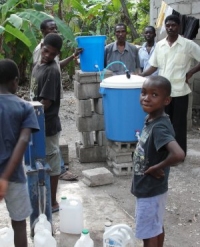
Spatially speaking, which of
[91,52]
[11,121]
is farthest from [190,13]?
[11,121]

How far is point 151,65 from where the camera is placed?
16.9ft

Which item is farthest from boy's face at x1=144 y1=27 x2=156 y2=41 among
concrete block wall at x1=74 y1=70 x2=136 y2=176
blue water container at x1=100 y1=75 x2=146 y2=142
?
blue water container at x1=100 y1=75 x2=146 y2=142

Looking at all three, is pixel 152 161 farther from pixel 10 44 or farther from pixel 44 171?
pixel 10 44

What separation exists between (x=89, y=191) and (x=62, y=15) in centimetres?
691

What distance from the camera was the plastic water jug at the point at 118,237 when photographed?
108 inches

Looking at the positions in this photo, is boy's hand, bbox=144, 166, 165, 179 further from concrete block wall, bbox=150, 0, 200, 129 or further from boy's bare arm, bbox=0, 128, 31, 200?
concrete block wall, bbox=150, 0, 200, 129

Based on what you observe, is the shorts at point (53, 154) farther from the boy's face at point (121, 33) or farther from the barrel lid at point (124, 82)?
the boy's face at point (121, 33)

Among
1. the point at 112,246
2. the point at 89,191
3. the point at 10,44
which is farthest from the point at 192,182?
the point at 10,44

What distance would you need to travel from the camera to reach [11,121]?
2.46m

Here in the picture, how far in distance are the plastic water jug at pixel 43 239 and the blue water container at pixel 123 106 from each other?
2.10 metres

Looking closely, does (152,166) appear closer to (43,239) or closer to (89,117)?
(43,239)

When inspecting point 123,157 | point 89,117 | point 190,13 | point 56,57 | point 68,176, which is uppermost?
point 190,13

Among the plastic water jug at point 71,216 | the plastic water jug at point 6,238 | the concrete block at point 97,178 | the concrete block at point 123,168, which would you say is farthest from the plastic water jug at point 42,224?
the concrete block at point 123,168

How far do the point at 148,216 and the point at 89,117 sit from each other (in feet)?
9.10
